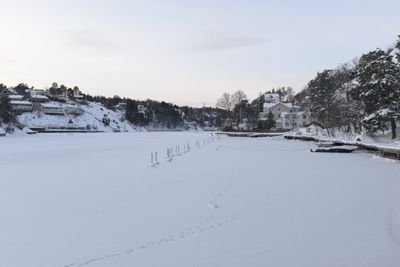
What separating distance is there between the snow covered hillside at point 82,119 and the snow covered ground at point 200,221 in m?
108

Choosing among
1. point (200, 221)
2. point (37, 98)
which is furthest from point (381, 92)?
point (37, 98)

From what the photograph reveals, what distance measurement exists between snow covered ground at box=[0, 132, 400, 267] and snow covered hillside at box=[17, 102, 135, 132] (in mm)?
108090

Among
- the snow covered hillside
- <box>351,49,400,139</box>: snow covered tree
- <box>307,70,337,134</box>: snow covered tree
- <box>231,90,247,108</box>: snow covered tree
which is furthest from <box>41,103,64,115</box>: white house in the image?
<box>351,49,400,139</box>: snow covered tree

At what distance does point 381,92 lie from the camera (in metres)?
35.8

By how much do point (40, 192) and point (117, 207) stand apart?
4088 millimetres

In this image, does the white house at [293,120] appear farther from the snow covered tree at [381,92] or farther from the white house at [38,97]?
the white house at [38,97]

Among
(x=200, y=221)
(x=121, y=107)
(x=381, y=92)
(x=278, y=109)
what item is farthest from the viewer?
(x=121, y=107)

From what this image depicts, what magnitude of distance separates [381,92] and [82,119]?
11822 centimetres

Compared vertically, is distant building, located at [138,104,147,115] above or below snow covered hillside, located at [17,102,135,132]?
above

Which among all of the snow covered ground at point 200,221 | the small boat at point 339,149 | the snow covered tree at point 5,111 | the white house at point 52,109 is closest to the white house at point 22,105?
the white house at point 52,109

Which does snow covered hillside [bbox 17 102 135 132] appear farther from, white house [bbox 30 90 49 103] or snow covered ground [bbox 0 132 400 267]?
snow covered ground [bbox 0 132 400 267]

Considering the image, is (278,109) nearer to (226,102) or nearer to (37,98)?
(226,102)

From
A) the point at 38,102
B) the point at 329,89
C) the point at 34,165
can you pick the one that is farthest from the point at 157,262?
the point at 38,102

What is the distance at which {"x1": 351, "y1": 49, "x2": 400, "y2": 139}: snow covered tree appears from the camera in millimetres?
35438
